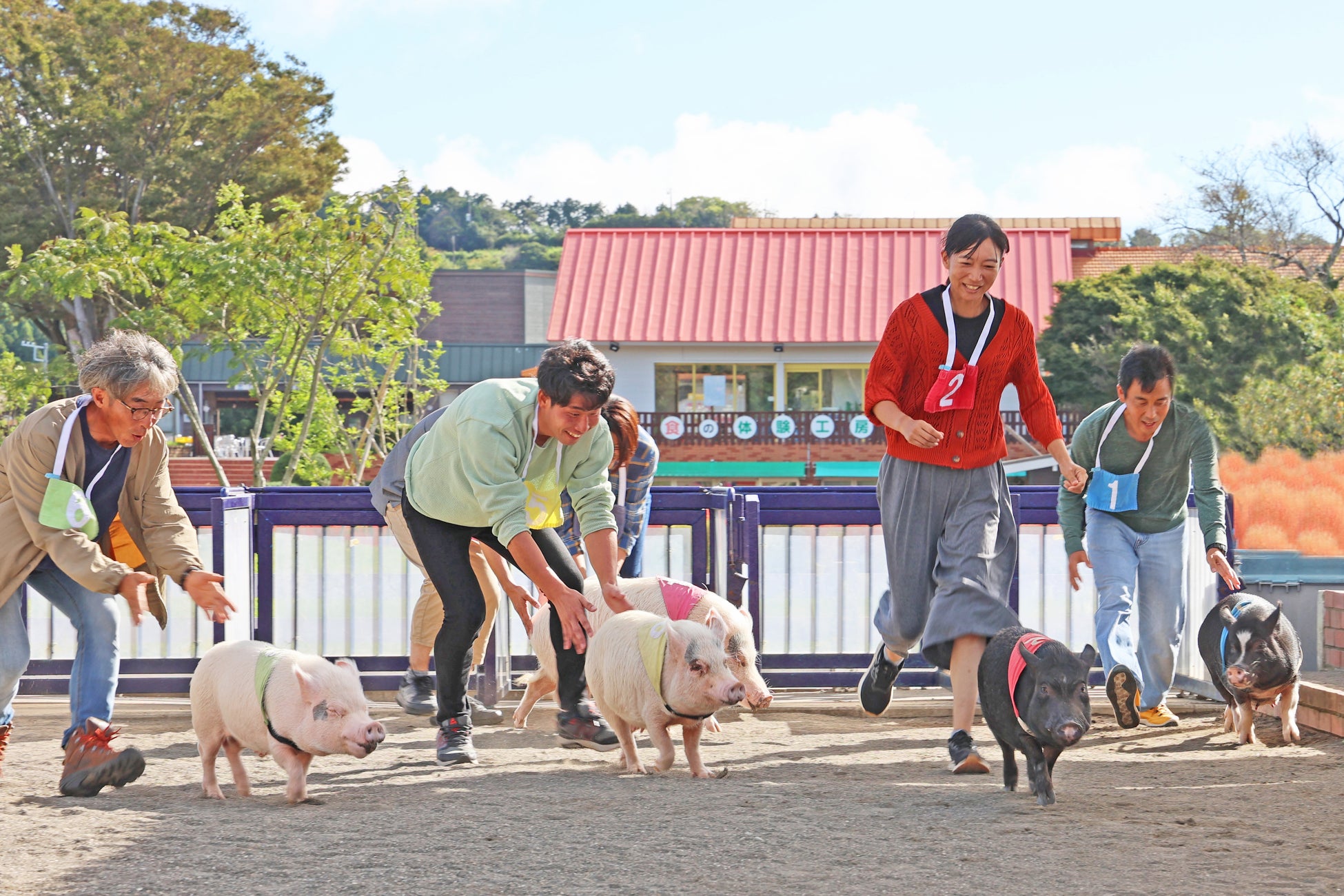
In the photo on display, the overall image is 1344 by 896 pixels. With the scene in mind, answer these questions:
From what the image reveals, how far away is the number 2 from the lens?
5547 mm

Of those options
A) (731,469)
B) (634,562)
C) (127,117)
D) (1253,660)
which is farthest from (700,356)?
(1253,660)

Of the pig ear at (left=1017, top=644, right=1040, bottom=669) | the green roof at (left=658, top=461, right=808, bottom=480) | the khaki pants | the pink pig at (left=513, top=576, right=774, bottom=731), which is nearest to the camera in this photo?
the pig ear at (left=1017, top=644, right=1040, bottom=669)

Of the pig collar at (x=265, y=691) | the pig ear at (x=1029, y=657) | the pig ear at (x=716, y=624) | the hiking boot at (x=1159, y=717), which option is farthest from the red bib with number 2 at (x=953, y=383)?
the pig collar at (x=265, y=691)

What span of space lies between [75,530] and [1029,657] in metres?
3.27

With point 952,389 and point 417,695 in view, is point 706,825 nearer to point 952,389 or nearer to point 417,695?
point 952,389

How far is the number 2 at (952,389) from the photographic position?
555 cm

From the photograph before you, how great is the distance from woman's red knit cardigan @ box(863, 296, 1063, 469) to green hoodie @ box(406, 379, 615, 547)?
106 centimetres

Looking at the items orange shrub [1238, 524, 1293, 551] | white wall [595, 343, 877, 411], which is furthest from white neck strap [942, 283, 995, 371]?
white wall [595, 343, 877, 411]

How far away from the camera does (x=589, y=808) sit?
5.04 meters

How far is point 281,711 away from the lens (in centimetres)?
525

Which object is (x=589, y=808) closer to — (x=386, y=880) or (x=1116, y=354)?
(x=386, y=880)

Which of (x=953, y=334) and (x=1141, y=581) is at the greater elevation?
(x=953, y=334)

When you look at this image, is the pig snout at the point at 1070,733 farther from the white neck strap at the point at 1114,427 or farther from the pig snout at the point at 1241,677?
the white neck strap at the point at 1114,427

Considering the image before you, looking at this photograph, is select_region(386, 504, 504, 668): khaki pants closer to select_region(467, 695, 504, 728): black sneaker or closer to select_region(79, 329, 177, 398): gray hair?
select_region(467, 695, 504, 728): black sneaker
